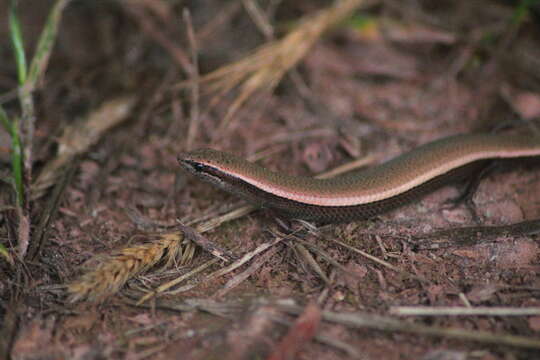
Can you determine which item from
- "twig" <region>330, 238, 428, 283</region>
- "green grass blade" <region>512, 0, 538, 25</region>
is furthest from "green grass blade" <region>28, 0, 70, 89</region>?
"green grass blade" <region>512, 0, 538, 25</region>

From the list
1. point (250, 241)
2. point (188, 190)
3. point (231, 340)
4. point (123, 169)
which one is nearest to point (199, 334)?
point (231, 340)

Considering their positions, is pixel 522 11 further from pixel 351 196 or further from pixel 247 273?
pixel 247 273

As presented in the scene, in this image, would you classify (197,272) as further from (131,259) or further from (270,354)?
(270,354)

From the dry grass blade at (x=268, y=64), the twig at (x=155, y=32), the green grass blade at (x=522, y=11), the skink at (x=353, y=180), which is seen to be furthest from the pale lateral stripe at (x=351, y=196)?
the twig at (x=155, y=32)

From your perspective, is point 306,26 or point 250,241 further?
point 306,26

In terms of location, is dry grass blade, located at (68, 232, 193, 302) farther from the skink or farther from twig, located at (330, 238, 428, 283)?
twig, located at (330, 238, 428, 283)

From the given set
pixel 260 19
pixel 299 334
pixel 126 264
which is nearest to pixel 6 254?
pixel 126 264

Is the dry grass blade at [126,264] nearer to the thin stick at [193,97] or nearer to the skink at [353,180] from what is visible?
the skink at [353,180]
